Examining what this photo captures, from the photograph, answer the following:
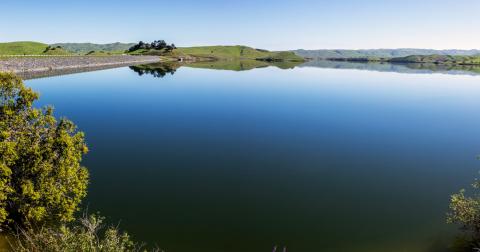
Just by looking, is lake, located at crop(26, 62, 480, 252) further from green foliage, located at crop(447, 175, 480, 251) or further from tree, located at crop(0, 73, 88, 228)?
tree, located at crop(0, 73, 88, 228)

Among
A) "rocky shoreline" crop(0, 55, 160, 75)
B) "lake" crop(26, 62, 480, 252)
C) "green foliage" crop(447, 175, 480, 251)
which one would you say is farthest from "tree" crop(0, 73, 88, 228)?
"rocky shoreline" crop(0, 55, 160, 75)

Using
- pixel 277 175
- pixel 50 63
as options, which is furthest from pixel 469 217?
pixel 50 63

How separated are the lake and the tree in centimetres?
456

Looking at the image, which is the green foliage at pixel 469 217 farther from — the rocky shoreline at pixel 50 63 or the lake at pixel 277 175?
the rocky shoreline at pixel 50 63

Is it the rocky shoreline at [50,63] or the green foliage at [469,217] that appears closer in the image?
the green foliage at [469,217]

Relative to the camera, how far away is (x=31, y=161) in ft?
62.6

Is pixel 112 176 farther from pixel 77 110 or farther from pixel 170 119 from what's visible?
pixel 77 110

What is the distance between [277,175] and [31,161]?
66.1ft

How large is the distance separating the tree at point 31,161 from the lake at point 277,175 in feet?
14.9

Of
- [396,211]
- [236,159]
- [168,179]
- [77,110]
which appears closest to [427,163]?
[396,211]

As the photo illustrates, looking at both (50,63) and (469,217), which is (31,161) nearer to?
(469,217)

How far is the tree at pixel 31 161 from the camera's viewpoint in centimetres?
1869

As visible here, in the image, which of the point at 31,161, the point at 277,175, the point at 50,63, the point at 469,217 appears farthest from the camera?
the point at 50,63

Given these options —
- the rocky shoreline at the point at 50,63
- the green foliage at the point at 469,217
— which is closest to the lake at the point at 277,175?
the green foliage at the point at 469,217
